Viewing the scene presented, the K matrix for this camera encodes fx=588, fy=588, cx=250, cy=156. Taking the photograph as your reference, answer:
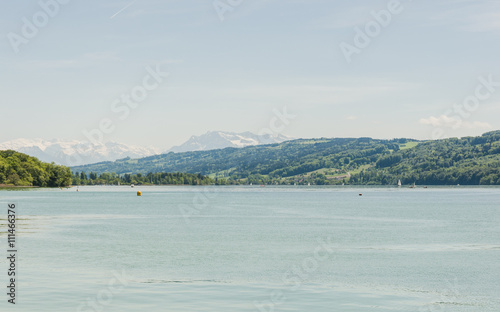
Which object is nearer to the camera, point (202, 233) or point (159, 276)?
point (159, 276)

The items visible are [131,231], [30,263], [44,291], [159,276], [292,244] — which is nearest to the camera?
[44,291]

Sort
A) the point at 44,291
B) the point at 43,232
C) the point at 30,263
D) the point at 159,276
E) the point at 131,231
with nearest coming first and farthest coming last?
the point at 44,291
the point at 159,276
the point at 30,263
the point at 43,232
the point at 131,231

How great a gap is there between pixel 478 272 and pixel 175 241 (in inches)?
1270

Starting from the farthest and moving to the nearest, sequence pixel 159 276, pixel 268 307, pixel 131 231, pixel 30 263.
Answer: pixel 131 231
pixel 30 263
pixel 159 276
pixel 268 307

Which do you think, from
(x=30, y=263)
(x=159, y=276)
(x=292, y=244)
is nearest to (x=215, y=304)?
(x=159, y=276)

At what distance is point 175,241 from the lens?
63281 mm

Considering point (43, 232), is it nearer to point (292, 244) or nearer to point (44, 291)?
point (292, 244)

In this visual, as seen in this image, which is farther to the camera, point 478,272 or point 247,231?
point 247,231

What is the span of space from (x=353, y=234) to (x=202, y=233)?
18595mm

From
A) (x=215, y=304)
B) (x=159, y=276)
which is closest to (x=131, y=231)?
(x=159, y=276)

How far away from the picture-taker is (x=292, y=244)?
6056 centimetres

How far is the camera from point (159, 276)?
4066 cm

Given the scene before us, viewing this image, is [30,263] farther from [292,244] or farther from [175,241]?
[292,244]

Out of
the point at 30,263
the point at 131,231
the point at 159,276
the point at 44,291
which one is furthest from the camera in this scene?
the point at 131,231
